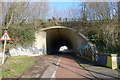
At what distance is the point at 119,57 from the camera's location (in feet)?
28.7

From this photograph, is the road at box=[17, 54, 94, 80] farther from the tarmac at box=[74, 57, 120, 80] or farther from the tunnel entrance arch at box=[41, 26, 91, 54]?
the tunnel entrance arch at box=[41, 26, 91, 54]

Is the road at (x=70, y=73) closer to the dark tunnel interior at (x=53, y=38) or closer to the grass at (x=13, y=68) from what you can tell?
the grass at (x=13, y=68)

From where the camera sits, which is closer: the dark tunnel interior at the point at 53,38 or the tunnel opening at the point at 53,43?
the dark tunnel interior at the point at 53,38

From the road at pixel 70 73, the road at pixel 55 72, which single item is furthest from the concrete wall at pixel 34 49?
the road at pixel 70 73

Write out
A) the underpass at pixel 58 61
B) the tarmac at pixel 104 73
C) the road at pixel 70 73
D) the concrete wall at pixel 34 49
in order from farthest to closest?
the concrete wall at pixel 34 49, the underpass at pixel 58 61, the road at pixel 70 73, the tarmac at pixel 104 73

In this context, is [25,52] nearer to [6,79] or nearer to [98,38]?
[98,38]

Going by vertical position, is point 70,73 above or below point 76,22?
below

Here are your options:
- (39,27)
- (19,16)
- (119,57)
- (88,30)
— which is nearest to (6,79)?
(119,57)

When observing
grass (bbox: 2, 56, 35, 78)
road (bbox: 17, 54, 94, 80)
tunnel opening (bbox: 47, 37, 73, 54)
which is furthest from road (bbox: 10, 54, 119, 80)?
tunnel opening (bbox: 47, 37, 73, 54)

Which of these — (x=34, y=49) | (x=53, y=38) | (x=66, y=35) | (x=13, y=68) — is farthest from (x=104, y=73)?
(x=53, y=38)

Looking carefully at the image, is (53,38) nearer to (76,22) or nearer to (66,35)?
(66,35)

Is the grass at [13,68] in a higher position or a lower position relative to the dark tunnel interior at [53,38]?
lower

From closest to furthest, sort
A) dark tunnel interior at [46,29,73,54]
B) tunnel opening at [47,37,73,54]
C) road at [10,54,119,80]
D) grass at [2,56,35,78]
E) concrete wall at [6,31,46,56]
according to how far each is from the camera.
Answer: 1. road at [10,54,119,80]
2. grass at [2,56,35,78]
3. concrete wall at [6,31,46,56]
4. dark tunnel interior at [46,29,73,54]
5. tunnel opening at [47,37,73,54]

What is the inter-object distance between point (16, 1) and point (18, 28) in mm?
3691
